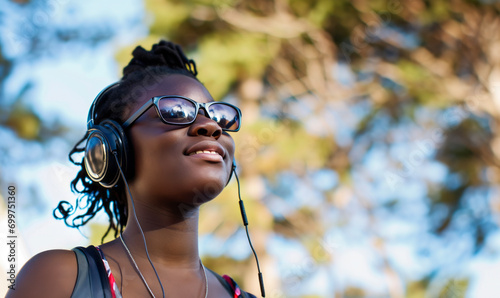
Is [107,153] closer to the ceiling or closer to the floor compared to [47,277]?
closer to the ceiling

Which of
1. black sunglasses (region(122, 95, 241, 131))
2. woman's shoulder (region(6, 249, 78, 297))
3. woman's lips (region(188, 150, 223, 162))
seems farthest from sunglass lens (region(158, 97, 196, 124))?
woman's shoulder (region(6, 249, 78, 297))

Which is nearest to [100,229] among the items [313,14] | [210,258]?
[210,258]

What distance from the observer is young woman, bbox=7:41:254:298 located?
160cm

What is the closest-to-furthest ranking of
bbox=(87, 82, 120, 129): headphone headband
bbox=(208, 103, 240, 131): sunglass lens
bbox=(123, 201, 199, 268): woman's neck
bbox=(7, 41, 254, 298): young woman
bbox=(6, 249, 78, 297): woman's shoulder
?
bbox=(6, 249, 78, 297): woman's shoulder < bbox=(7, 41, 254, 298): young woman < bbox=(123, 201, 199, 268): woman's neck < bbox=(208, 103, 240, 131): sunglass lens < bbox=(87, 82, 120, 129): headphone headband

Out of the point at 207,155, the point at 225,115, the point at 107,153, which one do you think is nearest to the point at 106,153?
the point at 107,153

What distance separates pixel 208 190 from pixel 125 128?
1.16 ft

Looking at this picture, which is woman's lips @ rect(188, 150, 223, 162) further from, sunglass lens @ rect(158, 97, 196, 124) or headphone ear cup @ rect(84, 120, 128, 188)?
headphone ear cup @ rect(84, 120, 128, 188)

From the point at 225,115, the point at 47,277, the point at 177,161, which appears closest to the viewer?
the point at 47,277

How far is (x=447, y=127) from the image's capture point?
9.57 m

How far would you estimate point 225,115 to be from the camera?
1.85 metres

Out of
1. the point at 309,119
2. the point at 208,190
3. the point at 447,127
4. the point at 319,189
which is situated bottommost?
the point at 319,189

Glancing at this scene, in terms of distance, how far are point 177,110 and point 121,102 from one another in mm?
290

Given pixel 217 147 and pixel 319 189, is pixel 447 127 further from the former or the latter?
pixel 217 147

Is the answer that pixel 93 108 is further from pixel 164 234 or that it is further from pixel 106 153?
Result: pixel 164 234
